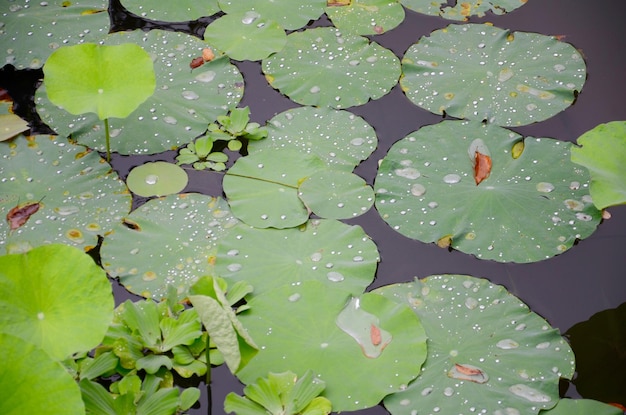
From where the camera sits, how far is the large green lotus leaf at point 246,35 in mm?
2717

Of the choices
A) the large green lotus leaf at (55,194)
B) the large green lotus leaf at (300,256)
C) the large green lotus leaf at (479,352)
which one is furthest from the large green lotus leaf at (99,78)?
the large green lotus leaf at (479,352)

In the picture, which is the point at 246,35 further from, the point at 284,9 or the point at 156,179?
the point at 156,179

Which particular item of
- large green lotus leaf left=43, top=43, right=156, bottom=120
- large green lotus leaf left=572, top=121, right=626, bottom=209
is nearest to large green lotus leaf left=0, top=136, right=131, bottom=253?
large green lotus leaf left=43, top=43, right=156, bottom=120

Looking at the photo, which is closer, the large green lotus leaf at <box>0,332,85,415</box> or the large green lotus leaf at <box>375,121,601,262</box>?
the large green lotus leaf at <box>0,332,85,415</box>

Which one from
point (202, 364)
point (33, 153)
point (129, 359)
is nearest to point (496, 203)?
point (202, 364)

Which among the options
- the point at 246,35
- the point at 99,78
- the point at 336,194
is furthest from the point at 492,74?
the point at 99,78

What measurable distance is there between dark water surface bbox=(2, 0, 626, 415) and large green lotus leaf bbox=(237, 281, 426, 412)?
8 centimetres

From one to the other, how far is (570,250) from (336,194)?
29.0 inches

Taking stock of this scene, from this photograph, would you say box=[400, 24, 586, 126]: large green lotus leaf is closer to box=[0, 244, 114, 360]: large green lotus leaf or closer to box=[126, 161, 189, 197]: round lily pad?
box=[126, 161, 189, 197]: round lily pad

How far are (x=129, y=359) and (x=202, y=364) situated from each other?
0.61ft

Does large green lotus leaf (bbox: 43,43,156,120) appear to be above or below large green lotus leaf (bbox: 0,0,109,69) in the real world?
above

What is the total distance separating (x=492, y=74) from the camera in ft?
8.57

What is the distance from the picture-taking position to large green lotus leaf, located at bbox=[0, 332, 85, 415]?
138 centimetres

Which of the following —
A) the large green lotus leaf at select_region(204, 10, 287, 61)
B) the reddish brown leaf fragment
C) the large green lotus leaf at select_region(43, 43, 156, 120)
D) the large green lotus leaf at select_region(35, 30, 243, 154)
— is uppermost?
the large green lotus leaf at select_region(43, 43, 156, 120)
